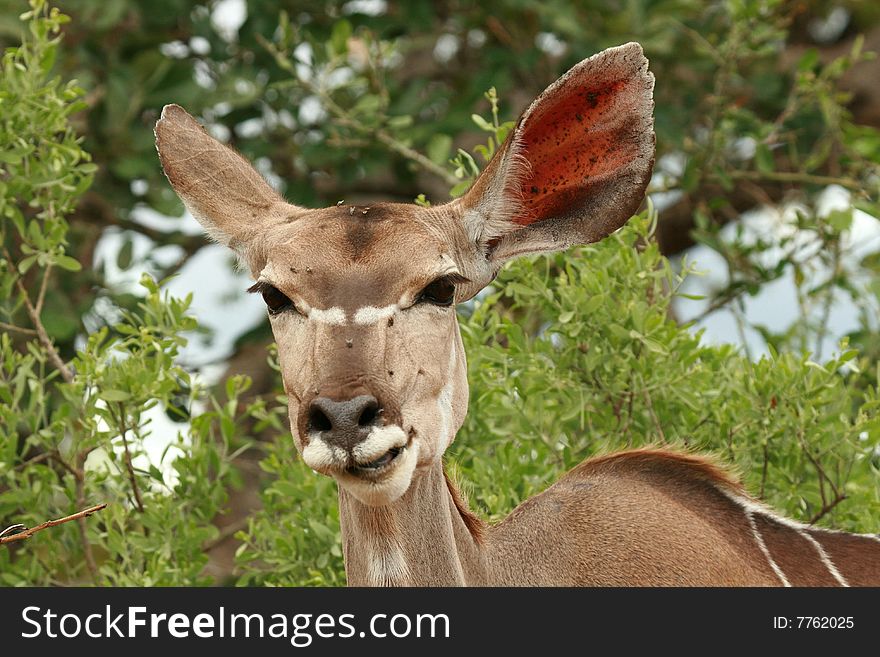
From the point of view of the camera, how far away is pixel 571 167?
4500 millimetres

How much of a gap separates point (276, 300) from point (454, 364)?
55cm

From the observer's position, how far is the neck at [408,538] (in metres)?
4.04

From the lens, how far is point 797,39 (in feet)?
37.3

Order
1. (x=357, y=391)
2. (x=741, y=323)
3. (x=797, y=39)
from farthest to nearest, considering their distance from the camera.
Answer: (x=797, y=39) < (x=741, y=323) < (x=357, y=391)

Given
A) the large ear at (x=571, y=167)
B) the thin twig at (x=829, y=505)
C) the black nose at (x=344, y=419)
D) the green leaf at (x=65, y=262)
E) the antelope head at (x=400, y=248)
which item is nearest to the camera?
the black nose at (x=344, y=419)

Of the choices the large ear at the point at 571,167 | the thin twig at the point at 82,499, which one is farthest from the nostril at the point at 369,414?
the thin twig at the point at 82,499

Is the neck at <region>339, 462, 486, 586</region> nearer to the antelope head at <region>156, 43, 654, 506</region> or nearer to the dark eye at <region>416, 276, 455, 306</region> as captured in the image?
the antelope head at <region>156, 43, 654, 506</region>

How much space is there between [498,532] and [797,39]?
7893 millimetres

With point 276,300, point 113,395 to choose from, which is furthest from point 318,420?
point 113,395

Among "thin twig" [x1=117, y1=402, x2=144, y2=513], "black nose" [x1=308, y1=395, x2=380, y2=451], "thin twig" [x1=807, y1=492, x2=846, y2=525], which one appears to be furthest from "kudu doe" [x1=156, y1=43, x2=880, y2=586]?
"thin twig" [x1=117, y1=402, x2=144, y2=513]

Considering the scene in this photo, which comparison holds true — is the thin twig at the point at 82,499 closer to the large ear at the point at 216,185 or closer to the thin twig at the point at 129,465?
the thin twig at the point at 129,465

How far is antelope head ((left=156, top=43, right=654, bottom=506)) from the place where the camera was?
371cm

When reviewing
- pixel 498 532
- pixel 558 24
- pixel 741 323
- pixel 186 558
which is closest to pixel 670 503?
pixel 498 532

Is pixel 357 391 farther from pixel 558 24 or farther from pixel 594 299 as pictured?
pixel 558 24
